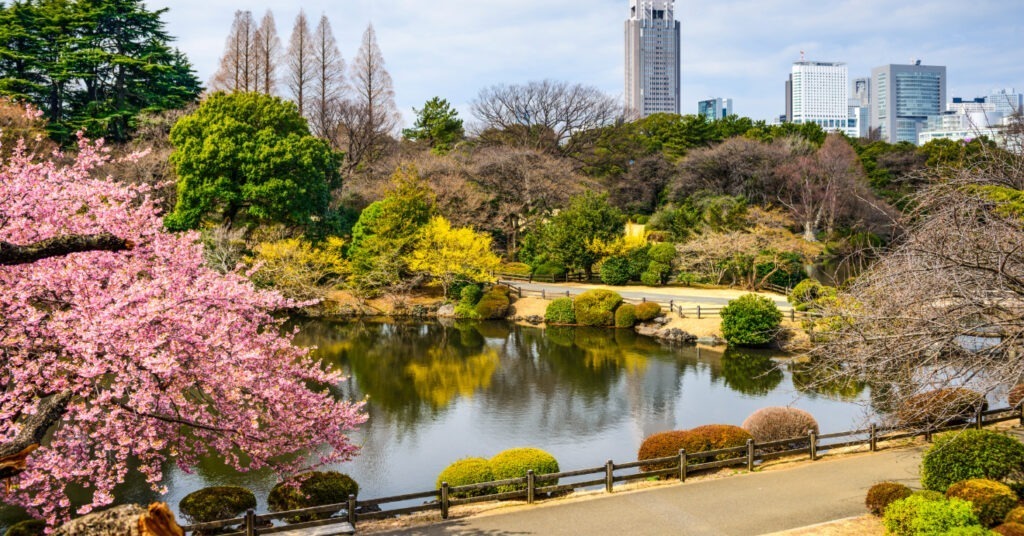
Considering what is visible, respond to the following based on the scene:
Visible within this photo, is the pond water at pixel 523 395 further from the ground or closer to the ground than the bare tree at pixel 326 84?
closer to the ground

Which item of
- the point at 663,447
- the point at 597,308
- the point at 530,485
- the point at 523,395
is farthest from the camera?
the point at 597,308

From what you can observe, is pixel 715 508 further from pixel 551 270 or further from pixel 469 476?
pixel 551 270

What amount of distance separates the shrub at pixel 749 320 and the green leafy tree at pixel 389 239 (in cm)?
1781

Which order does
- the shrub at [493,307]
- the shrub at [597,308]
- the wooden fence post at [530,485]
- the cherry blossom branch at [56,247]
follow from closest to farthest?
the cherry blossom branch at [56,247] < the wooden fence post at [530,485] < the shrub at [597,308] < the shrub at [493,307]

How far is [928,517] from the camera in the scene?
10281 millimetres

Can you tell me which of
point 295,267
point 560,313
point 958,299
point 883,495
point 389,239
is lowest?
point 883,495

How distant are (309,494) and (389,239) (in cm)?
2965

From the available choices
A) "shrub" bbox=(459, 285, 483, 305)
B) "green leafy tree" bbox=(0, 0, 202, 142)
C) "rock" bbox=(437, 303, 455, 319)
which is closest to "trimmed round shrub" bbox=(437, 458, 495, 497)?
"shrub" bbox=(459, 285, 483, 305)

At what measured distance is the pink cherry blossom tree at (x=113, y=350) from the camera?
30.0ft

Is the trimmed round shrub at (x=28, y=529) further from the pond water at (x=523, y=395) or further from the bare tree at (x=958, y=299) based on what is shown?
the bare tree at (x=958, y=299)

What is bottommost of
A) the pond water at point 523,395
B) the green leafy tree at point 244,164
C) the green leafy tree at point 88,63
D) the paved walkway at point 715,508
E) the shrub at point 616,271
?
the pond water at point 523,395

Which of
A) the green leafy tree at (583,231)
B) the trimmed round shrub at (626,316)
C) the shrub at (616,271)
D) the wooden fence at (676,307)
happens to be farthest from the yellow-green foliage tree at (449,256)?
the trimmed round shrub at (626,316)

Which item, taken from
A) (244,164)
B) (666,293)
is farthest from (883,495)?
(244,164)

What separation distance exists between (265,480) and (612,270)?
3199 cm
